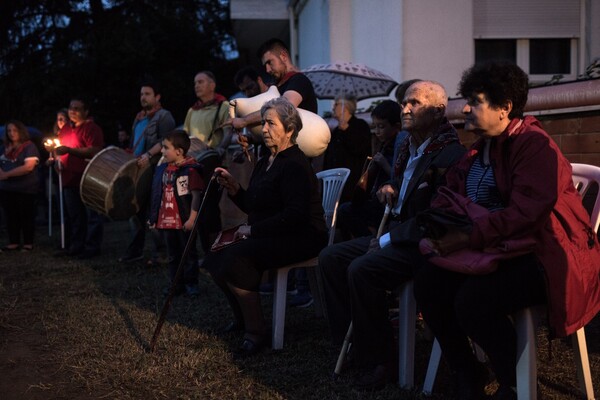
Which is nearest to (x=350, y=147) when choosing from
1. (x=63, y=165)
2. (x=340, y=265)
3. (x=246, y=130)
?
(x=246, y=130)

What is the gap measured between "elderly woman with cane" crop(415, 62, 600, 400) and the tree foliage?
51.2 ft

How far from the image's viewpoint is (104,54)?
18703mm

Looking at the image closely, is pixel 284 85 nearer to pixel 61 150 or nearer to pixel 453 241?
pixel 453 241

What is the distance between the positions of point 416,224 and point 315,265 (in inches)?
53.2

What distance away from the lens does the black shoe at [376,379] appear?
3533 millimetres

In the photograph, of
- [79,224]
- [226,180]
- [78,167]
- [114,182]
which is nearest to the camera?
[226,180]

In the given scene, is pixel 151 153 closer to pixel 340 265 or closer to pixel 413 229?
pixel 340 265

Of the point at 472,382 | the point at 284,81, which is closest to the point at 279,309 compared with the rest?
the point at 472,382

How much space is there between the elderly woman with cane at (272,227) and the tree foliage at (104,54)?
46.1ft

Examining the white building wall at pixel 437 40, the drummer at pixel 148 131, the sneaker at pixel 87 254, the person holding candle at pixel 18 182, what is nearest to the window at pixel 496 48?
the white building wall at pixel 437 40

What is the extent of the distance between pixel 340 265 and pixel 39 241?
792cm

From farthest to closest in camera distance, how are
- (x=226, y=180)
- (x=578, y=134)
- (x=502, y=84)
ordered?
(x=578, y=134)
(x=226, y=180)
(x=502, y=84)

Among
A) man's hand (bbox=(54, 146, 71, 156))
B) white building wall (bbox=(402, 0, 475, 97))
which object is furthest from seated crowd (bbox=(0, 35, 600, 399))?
white building wall (bbox=(402, 0, 475, 97))

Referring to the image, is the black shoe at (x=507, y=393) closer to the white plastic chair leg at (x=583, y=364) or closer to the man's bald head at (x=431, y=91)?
the white plastic chair leg at (x=583, y=364)
